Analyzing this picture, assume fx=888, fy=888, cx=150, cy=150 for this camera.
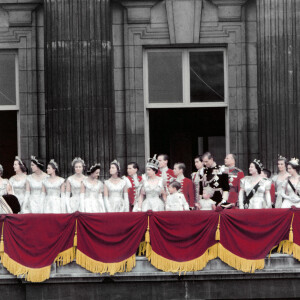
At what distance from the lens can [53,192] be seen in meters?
18.5

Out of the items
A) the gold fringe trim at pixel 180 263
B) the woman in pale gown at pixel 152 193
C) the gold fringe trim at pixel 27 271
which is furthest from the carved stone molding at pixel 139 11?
the gold fringe trim at pixel 27 271

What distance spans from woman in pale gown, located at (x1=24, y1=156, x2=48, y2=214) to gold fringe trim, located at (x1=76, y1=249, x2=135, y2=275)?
89.6 inches

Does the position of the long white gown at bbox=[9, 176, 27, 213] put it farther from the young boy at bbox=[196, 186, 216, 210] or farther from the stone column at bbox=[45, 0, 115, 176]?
the young boy at bbox=[196, 186, 216, 210]

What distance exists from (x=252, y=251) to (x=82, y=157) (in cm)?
564

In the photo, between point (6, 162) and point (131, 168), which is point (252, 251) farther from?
point (6, 162)

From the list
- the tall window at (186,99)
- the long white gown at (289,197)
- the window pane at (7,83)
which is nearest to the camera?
the long white gown at (289,197)

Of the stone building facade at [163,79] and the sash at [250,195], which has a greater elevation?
the stone building facade at [163,79]

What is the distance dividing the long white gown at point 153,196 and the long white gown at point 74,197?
4.53ft

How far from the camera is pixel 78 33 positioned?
20859 mm

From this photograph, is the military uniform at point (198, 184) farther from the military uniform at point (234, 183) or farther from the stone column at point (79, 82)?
the stone column at point (79, 82)

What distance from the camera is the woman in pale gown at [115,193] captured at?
60.2 ft

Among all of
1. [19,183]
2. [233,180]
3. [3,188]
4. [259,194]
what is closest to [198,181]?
[233,180]

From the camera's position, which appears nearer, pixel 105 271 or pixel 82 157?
pixel 105 271

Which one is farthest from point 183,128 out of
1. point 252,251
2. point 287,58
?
point 252,251
